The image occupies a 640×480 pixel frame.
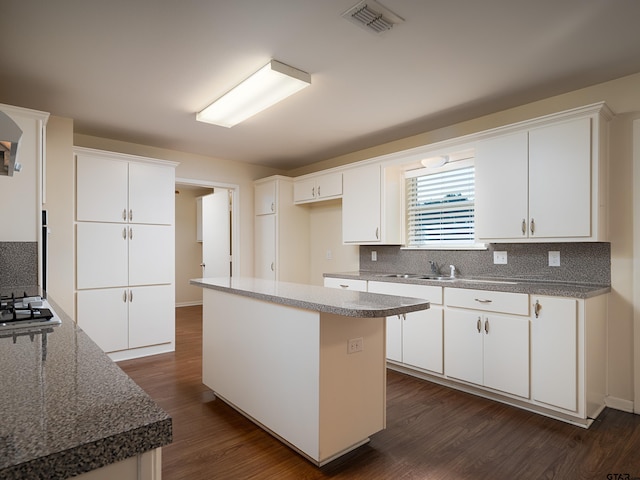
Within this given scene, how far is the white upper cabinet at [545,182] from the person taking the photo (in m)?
2.63

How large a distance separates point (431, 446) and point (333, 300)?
1.12 meters

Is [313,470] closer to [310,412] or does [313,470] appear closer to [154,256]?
[310,412]

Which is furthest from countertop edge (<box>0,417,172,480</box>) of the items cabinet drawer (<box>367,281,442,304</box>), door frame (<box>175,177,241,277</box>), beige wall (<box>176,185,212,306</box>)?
beige wall (<box>176,185,212,306</box>)

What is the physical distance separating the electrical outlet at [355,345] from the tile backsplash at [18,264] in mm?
2245

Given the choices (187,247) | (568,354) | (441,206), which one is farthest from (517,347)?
(187,247)

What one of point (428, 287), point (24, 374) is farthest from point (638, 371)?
point (24, 374)

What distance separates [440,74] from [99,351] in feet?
8.82

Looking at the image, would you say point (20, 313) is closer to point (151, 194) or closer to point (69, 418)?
point (69, 418)

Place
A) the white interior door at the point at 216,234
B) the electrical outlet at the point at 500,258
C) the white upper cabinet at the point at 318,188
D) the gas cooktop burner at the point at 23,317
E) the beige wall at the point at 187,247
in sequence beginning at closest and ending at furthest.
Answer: the gas cooktop burner at the point at 23,317 < the electrical outlet at the point at 500,258 < the white upper cabinet at the point at 318,188 < the white interior door at the point at 216,234 < the beige wall at the point at 187,247

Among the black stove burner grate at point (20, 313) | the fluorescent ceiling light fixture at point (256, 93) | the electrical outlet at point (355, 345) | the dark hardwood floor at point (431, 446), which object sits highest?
the fluorescent ceiling light fixture at point (256, 93)

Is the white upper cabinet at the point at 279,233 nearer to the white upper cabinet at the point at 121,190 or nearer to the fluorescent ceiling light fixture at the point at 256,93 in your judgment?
the white upper cabinet at the point at 121,190

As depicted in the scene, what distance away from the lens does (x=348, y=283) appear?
A: 4.01 m

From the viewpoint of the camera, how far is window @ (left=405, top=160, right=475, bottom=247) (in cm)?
366

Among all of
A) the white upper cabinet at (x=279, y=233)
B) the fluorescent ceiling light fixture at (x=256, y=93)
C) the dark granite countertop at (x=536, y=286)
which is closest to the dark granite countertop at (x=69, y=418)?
the fluorescent ceiling light fixture at (x=256, y=93)
